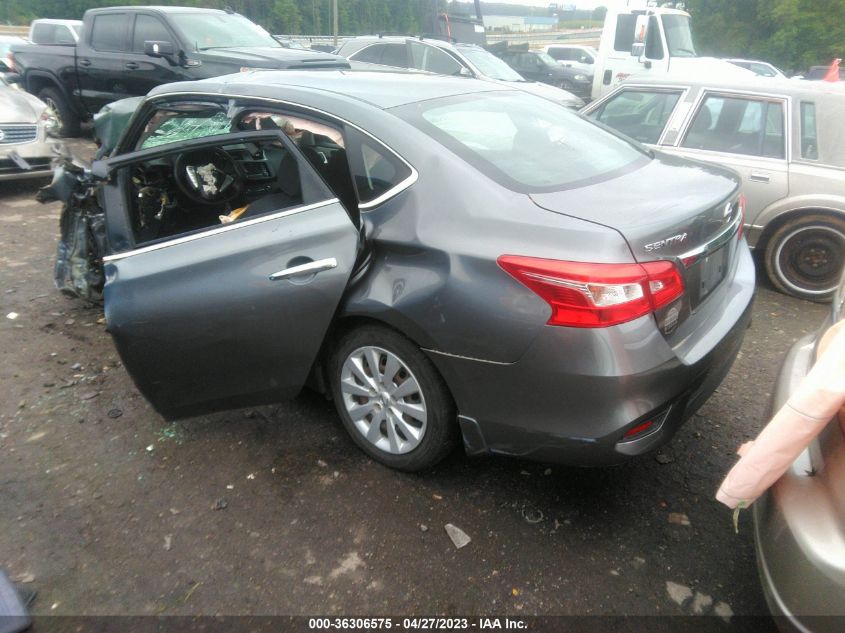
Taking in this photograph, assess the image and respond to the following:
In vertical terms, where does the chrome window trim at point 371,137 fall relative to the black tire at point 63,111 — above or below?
above

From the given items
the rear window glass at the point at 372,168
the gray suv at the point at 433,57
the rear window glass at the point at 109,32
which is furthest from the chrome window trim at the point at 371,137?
the gray suv at the point at 433,57

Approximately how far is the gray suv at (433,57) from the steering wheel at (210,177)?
7585 millimetres

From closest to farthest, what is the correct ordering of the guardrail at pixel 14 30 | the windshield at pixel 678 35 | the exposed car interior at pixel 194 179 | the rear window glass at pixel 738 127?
the exposed car interior at pixel 194 179 → the rear window glass at pixel 738 127 → the windshield at pixel 678 35 → the guardrail at pixel 14 30

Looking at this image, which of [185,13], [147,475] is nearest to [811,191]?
[147,475]

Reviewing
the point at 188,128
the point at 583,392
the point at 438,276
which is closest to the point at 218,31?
the point at 188,128

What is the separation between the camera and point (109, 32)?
8.78 metres

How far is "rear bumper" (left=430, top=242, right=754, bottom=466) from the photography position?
6.81ft

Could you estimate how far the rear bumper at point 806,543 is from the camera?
4.93 ft

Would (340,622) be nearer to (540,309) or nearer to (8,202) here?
(540,309)

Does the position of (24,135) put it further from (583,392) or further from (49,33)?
(583,392)

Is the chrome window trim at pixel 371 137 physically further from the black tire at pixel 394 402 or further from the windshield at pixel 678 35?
the windshield at pixel 678 35

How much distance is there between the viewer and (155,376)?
9.07ft

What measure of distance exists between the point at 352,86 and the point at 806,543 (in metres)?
2.53

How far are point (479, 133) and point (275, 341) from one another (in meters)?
1.27
